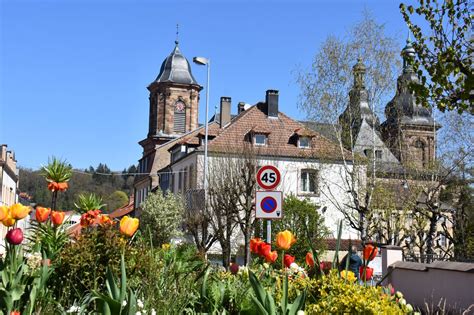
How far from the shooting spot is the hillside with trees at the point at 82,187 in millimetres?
93681

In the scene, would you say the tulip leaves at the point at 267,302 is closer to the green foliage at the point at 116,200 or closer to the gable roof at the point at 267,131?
the gable roof at the point at 267,131

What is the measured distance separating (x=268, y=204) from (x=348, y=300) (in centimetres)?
671

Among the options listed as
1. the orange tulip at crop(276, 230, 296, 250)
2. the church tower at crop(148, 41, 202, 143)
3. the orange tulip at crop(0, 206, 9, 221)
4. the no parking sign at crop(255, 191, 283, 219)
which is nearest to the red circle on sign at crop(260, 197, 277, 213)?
the no parking sign at crop(255, 191, 283, 219)

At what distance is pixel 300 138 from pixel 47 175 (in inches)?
1613

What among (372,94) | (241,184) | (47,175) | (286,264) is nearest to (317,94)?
(372,94)

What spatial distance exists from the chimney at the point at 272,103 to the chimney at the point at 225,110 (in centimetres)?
490

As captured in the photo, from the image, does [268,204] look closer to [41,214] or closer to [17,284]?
[41,214]

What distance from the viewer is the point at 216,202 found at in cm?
3606

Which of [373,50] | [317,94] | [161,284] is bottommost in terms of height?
[161,284]

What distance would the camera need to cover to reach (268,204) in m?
11.9

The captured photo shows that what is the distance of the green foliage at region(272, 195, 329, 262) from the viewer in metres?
34.2

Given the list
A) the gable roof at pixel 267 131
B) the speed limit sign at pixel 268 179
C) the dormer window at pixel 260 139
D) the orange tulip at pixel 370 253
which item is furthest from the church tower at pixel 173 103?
the orange tulip at pixel 370 253

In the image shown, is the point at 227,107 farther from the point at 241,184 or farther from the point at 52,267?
the point at 52,267

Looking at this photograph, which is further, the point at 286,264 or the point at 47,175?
the point at 47,175
